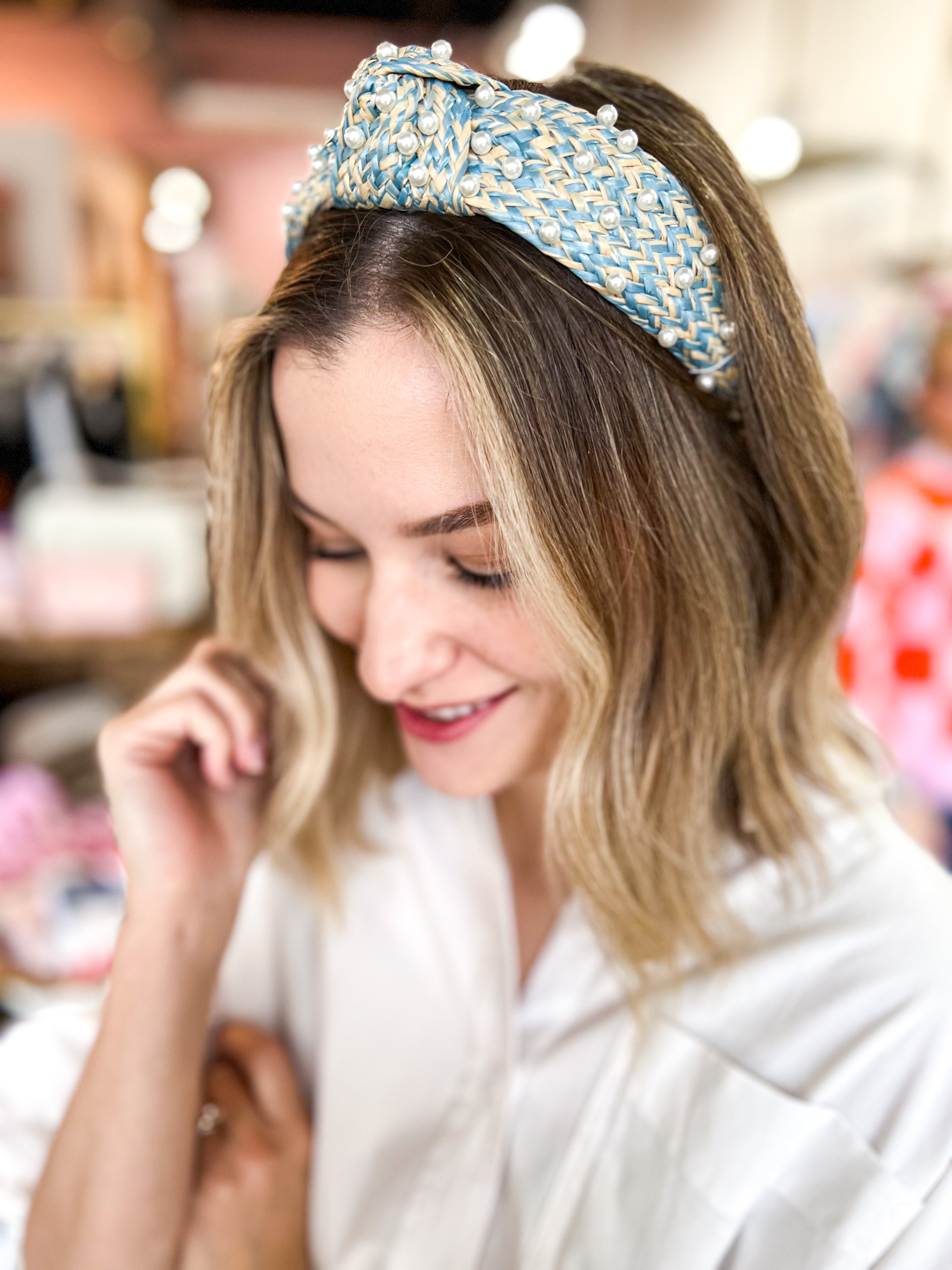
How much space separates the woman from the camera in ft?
2.03

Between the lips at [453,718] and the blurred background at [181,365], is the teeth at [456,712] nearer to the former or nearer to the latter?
the lips at [453,718]

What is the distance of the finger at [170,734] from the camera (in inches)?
34.4

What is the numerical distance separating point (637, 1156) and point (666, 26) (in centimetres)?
336

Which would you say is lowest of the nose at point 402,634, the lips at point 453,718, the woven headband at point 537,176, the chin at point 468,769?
the chin at point 468,769

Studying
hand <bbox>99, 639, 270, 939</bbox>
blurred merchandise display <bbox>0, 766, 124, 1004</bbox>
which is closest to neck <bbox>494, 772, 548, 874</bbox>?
hand <bbox>99, 639, 270, 939</bbox>

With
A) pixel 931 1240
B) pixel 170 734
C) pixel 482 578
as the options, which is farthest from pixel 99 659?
pixel 931 1240

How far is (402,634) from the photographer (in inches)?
27.6

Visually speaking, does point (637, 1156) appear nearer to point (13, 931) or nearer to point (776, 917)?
point (776, 917)

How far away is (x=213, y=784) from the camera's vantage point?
0.95 m

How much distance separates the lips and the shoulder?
271 millimetres

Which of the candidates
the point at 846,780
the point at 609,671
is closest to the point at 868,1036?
the point at 846,780

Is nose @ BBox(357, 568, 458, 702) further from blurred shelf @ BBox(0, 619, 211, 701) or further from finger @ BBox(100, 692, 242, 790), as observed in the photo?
blurred shelf @ BBox(0, 619, 211, 701)

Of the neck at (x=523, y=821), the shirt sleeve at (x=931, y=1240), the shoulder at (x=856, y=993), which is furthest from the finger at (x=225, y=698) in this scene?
the shirt sleeve at (x=931, y=1240)

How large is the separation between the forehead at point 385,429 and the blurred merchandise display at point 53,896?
112 centimetres
